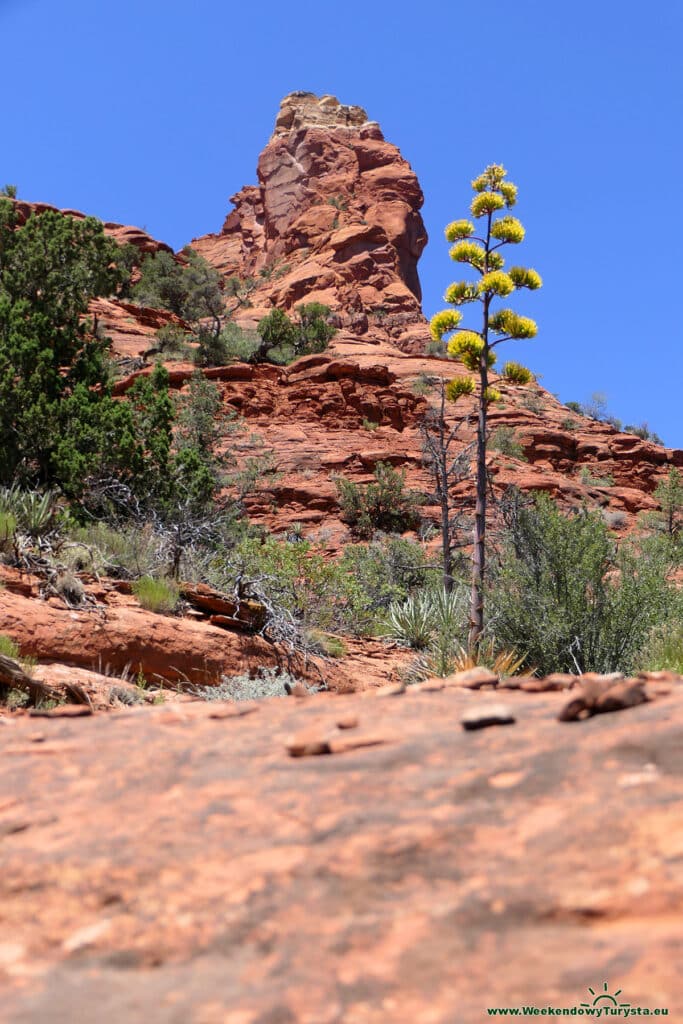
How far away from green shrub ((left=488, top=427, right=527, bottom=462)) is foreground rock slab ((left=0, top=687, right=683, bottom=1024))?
1158 inches

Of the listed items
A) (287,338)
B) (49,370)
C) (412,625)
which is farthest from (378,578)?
(287,338)

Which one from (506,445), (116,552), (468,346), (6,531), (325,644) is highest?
(506,445)

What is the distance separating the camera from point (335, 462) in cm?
2777

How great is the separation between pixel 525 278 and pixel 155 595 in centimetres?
577

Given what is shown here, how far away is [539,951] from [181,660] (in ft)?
24.3

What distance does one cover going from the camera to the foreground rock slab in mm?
1307

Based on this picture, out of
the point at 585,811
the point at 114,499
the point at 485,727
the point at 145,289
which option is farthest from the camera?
the point at 145,289

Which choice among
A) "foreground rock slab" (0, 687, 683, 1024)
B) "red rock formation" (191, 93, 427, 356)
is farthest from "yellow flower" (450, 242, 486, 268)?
"red rock formation" (191, 93, 427, 356)

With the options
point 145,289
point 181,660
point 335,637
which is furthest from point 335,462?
point 145,289

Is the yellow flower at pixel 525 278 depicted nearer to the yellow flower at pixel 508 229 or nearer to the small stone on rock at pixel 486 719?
the yellow flower at pixel 508 229

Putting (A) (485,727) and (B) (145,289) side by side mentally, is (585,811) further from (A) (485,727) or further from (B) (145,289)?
(B) (145,289)

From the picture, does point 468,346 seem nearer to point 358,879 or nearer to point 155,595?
point 155,595

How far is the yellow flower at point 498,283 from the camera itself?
9844 mm

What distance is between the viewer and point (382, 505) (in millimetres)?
25547
